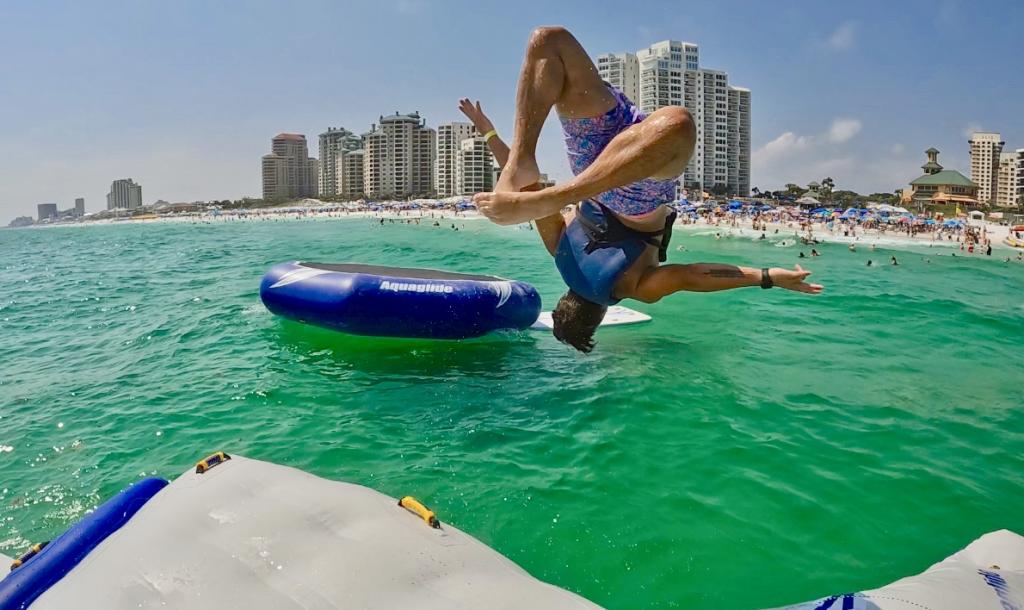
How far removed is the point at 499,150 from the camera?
185 inches

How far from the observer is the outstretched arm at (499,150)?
4.69m

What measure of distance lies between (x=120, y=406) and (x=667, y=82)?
361 ft

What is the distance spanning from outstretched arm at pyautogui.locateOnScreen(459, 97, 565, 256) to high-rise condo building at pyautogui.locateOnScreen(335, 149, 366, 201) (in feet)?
492

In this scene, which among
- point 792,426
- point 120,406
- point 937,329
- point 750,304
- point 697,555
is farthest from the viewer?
point 750,304

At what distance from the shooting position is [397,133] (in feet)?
458

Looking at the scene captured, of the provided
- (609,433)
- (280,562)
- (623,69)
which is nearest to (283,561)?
(280,562)

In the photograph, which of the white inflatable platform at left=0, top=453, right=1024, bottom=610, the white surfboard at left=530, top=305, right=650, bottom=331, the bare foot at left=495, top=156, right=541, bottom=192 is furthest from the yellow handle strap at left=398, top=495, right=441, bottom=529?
the white surfboard at left=530, top=305, right=650, bottom=331

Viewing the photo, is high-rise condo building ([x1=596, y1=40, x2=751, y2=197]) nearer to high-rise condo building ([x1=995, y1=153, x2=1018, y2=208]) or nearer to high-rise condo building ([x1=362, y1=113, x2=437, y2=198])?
high-rise condo building ([x1=995, y1=153, x2=1018, y2=208])

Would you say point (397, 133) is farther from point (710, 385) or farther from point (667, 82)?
point (710, 385)

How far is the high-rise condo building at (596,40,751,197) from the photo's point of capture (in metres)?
105

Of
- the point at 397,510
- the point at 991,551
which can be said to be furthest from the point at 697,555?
the point at 397,510

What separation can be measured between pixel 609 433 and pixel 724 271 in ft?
8.40

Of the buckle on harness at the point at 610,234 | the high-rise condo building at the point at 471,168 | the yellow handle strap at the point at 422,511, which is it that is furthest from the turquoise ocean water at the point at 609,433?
the high-rise condo building at the point at 471,168

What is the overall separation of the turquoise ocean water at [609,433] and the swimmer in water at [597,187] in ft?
5.51
